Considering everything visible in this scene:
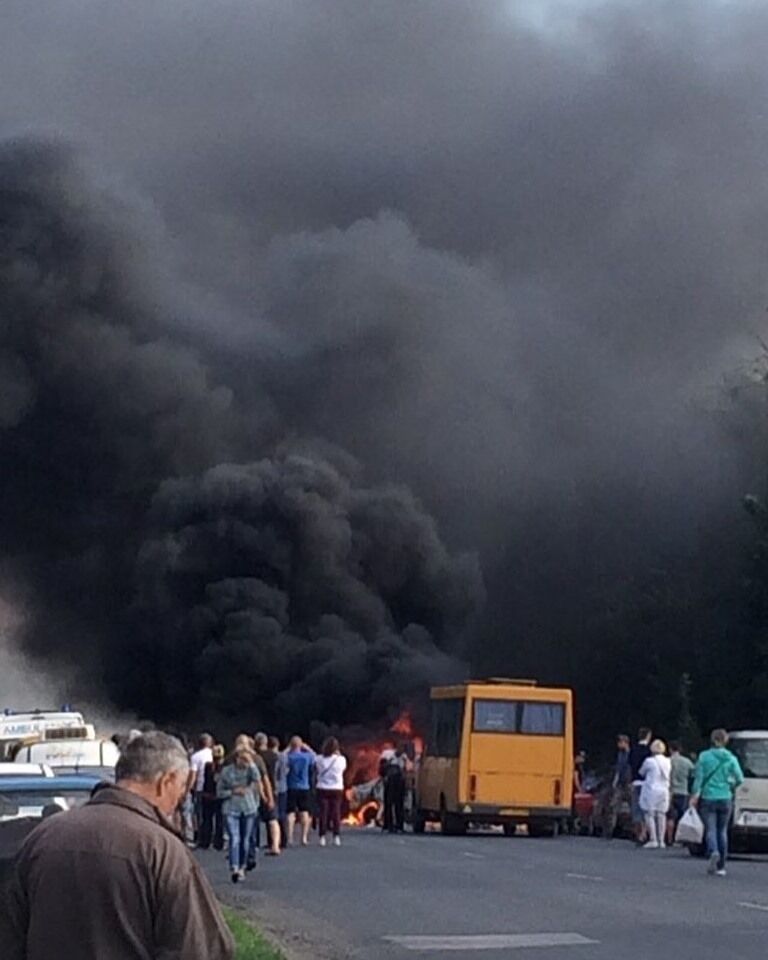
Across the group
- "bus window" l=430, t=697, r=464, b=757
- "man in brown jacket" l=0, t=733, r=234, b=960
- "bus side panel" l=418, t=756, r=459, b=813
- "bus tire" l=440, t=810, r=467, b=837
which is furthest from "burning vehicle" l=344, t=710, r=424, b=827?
"man in brown jacket" l=0, t=733, r=234, b=960

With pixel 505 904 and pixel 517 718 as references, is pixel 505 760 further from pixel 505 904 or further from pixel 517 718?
pixel 505 904

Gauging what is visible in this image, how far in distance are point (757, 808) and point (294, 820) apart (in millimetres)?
7359

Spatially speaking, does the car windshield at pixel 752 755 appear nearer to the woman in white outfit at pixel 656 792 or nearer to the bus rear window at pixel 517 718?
the woman in white outfit at pixel 656 792

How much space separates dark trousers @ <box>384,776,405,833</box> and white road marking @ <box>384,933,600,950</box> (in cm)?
2019

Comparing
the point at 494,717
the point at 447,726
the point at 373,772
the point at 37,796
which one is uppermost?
the point at 373,772

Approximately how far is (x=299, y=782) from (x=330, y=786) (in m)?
0.64

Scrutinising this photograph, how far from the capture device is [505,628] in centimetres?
6378

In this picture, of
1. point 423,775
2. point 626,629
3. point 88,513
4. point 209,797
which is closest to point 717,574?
point 626,629

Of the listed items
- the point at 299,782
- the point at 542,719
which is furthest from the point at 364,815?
the point at 299,782

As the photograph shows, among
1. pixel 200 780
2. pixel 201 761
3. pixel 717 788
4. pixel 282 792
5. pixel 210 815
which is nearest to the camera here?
pixel 717 788

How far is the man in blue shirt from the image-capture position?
92.7 ft

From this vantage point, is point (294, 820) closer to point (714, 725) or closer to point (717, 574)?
point (714, 725)

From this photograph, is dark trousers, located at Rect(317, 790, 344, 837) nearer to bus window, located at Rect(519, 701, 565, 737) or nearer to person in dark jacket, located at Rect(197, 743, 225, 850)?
person in dark jacket, located at Rect(197, 743, 225, 850)

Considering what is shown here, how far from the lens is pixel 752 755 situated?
2744 centimetres
